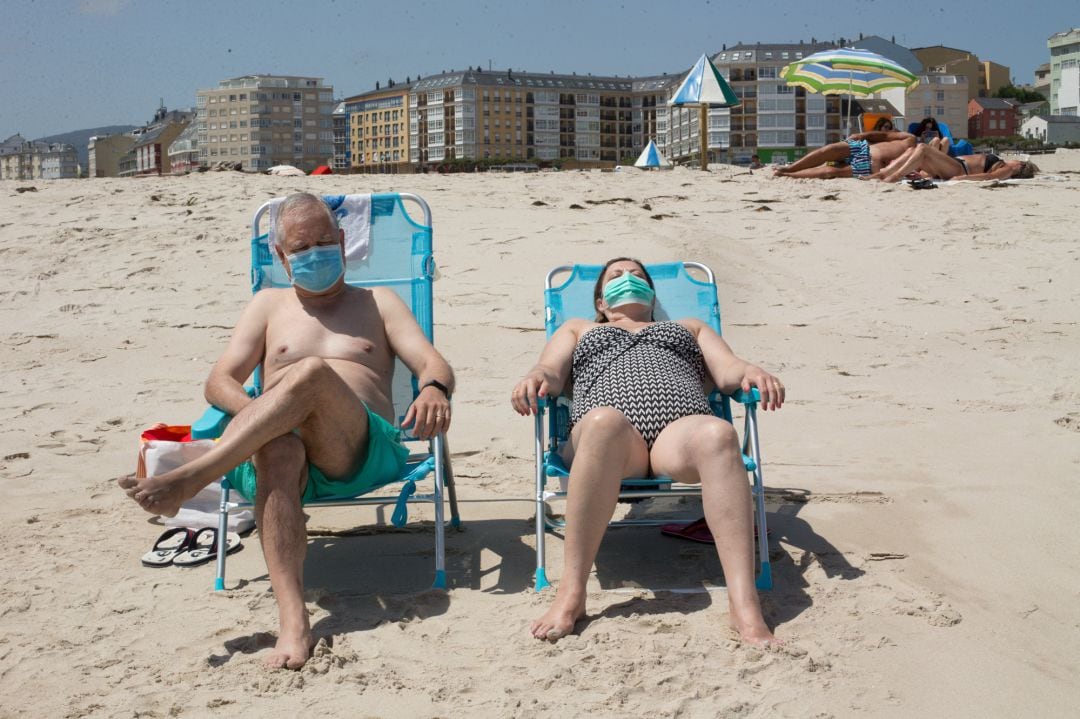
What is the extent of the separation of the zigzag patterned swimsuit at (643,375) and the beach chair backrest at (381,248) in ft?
3.03

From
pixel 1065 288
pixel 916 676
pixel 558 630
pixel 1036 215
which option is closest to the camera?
pixel 916 676

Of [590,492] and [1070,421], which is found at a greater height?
[590,492]

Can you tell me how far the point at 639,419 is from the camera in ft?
10.5

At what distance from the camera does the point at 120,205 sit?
9.94 metres

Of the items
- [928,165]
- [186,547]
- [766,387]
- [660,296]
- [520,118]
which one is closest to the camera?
[766,387]

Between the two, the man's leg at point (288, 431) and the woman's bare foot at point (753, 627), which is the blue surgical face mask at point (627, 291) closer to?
the man's leg at point (288, 431)

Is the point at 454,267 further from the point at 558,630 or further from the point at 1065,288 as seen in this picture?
the point at 558,630

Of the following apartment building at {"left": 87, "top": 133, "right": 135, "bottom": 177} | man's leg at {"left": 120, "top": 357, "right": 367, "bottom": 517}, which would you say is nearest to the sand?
man's leg at {"left": 120, "top": 357, "right": 367, "bottom": 517}

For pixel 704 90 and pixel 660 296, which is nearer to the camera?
pixel 660 296

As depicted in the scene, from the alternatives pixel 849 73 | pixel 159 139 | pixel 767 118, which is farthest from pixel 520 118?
pixel 849 73

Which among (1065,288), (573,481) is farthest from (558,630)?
(1065,288)

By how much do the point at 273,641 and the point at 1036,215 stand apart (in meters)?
8.91

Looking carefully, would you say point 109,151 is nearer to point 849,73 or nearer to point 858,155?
point 849,73

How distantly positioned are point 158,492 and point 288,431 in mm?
400
